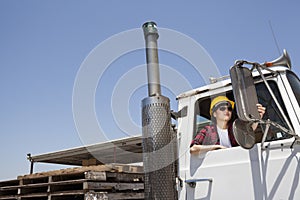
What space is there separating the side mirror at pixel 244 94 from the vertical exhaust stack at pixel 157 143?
752 millimetres

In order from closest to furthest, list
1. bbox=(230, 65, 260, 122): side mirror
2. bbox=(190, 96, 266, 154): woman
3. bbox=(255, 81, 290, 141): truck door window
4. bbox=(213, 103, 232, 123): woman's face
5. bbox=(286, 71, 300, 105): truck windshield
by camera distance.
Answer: bbox=(230, 65, 260, 122): side mirror → bbox=(255, 81, 290, 141): truck door window → bbox=(286, 71, 300, 105): truck windshield → bbox=(190, 96, 266, 154): woman → bbox=(213, 103, 232, 123): woman's face

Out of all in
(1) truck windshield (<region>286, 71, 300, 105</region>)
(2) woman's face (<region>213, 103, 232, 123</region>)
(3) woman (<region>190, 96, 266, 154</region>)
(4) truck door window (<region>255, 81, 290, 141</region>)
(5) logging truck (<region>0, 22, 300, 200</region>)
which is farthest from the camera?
(2) woman's face (<region>213, 103, 232, 123</region>)

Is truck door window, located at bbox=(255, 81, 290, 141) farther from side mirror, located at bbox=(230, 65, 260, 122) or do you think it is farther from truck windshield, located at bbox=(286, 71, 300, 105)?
side mirror, located at bbox=(230, 65, 260, 122)

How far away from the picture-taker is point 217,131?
279cm

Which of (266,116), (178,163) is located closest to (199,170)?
(178,163)

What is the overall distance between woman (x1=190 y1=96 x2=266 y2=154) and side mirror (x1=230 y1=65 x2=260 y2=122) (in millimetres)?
575

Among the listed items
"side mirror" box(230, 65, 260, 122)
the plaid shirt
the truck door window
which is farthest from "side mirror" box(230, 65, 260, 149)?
the plaid shirt

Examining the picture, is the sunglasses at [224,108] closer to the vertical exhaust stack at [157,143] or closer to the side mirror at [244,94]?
the vertical exhaust stack at [157,143]

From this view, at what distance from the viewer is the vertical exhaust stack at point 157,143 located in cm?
261

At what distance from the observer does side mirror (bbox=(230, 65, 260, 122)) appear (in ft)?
6.89

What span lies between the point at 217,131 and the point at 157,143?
55 centimetres

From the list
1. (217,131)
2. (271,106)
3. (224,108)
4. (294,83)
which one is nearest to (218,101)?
(224,108)

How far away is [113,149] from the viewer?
680 centimetres

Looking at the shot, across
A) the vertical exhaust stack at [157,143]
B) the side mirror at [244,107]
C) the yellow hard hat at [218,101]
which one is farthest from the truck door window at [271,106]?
the vertical exhaust stack at [157,143]
